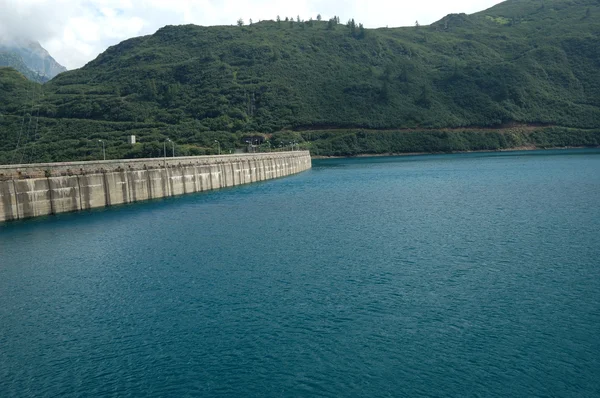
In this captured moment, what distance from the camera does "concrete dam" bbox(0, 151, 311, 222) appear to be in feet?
188

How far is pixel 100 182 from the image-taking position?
6669 cm

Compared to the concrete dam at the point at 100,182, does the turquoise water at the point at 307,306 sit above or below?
below

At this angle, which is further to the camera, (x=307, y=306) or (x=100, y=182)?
(x=100, y=182)

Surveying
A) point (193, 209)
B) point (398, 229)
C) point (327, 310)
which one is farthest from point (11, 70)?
→ point (327, 310)

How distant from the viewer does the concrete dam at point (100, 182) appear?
57.3m

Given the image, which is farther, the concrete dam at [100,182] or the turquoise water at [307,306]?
the concrete dam at [100,182]

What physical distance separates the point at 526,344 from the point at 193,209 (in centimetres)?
4901

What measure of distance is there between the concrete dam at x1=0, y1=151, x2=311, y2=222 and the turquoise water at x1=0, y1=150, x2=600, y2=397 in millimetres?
4838

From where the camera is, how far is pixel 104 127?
15025cm

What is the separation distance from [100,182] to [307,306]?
48.0 metres

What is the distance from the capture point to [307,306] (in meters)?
27.7

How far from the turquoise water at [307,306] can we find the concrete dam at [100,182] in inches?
190

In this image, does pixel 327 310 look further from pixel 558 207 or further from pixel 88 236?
pixel 558 207

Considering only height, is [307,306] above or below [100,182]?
below
